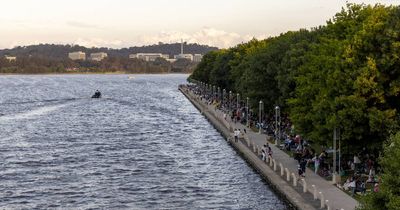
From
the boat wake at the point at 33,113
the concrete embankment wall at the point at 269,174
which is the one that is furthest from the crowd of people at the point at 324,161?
the boat wake at the point at 33,113

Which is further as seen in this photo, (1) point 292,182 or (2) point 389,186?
(1) point 292,182

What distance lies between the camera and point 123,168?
58.3 metres

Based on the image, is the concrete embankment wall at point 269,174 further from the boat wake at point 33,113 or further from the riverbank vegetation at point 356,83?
the boat wake at point 33,113

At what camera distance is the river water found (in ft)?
146

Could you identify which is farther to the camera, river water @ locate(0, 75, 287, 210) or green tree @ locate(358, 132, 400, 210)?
river water @ locate(0, 75, 287, 210)

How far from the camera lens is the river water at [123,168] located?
146 feet

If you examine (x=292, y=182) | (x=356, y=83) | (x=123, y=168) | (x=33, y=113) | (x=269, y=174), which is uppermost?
(x=356, y=83)

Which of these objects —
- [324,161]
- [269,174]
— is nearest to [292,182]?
[269,174]

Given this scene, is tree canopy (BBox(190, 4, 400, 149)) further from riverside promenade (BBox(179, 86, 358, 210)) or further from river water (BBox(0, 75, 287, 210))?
river water (BBox(0, 75, 287, 210))

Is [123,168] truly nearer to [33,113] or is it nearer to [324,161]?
[324,161]

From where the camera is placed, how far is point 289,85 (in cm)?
6812

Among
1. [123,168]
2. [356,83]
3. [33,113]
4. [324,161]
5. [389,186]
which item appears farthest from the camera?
[33,113]

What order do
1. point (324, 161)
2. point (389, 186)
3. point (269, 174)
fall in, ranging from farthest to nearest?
point (324, 161) → point (269, 174) → point (389, 186)

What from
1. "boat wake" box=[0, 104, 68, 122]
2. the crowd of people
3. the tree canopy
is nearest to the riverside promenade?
the crowd of people
